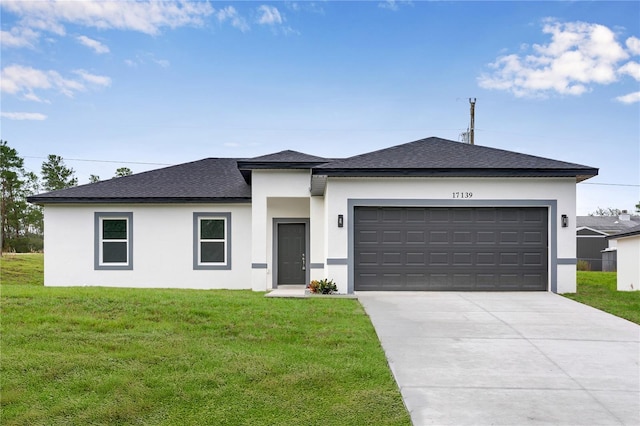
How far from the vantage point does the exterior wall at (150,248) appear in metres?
14.9

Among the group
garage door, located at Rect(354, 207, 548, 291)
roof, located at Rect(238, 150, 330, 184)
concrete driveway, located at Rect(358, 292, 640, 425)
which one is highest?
roof, located at Rect(238, 150, 330, 184)

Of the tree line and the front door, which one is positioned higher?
the tree line

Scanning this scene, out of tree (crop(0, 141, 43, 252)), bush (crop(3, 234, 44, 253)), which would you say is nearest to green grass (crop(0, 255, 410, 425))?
tree (crop(0, 141, 43, 252))

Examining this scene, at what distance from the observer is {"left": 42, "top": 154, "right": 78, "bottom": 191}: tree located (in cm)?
4028

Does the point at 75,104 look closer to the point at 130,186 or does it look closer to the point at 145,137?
the point at 145,137

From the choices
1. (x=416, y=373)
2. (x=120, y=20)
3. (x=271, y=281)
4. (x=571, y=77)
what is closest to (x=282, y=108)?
(x=120, y=20)

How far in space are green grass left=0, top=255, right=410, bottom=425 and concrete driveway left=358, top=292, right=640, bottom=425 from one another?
415 millimetres

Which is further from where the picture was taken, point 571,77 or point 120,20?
point 571,77

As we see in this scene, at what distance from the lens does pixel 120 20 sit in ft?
51.5

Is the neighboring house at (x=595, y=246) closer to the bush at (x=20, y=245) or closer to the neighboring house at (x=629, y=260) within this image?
the neighboring house at (x=629, y=260)

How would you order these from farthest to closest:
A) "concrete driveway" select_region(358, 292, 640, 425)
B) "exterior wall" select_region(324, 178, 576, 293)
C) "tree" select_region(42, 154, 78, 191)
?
"tree" select_region(42, 154, 78, 191) < "exterior wall" select_region(324, 178, 576, 293) < "concrete driveway" select_region(358, 292, 640, 425)

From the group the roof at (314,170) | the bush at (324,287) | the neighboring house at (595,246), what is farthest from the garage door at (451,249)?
the neighboring house at (595,246)

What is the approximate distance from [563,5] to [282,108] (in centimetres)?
1252

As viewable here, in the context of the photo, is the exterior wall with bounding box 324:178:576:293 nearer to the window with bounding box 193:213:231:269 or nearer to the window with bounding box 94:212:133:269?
the window with bounding box 193:213:231:269
